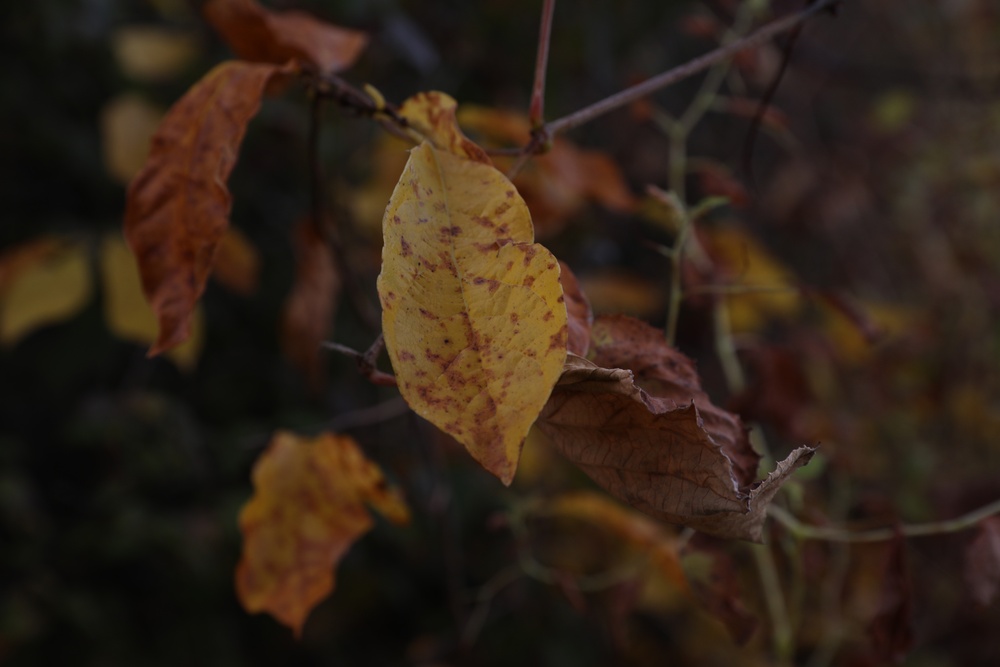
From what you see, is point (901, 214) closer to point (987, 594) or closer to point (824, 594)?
point (824, 594)

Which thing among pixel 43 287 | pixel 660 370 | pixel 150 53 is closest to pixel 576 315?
pixel 660 370

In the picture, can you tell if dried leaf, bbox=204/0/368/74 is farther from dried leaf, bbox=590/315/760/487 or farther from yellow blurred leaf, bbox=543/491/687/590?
yellow blurred leaf, bbox=543/491/687/590

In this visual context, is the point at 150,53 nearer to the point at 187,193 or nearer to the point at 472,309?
the point at 187,193

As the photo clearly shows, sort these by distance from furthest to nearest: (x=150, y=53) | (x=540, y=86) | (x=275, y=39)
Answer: (x=150, y=53)
(x=275, y=39)
(x=540, y=86)

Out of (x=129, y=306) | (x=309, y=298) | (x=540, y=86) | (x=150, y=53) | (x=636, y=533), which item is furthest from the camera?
(x=150, y=53)

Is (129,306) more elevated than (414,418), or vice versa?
(414,418)

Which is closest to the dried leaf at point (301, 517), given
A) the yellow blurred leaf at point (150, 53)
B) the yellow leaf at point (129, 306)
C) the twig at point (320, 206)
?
the twig at point (320, 206)

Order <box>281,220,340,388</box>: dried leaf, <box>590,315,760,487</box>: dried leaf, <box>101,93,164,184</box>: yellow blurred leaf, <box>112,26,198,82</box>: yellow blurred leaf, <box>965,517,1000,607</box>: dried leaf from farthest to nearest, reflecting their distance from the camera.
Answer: <box>112,26,198,82</box>: yellow blurred leaf, <box>101,93,164,184</box>: yellow blurred leaf, <box>281,220,340,388</box>: dried leaf, <box>965,517,1000,607</box>: dried leaf, <box>590,315,760,487</box>: dried leaf

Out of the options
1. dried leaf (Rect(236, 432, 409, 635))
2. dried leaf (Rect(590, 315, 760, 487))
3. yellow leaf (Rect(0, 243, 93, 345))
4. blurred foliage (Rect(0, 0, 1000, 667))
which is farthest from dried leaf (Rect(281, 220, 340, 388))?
dried leaf (Rect(590, 315, 760, 487))

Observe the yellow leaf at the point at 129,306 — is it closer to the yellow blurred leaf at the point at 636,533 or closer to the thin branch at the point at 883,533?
the yellow blurred leaf at the point at 636,533
